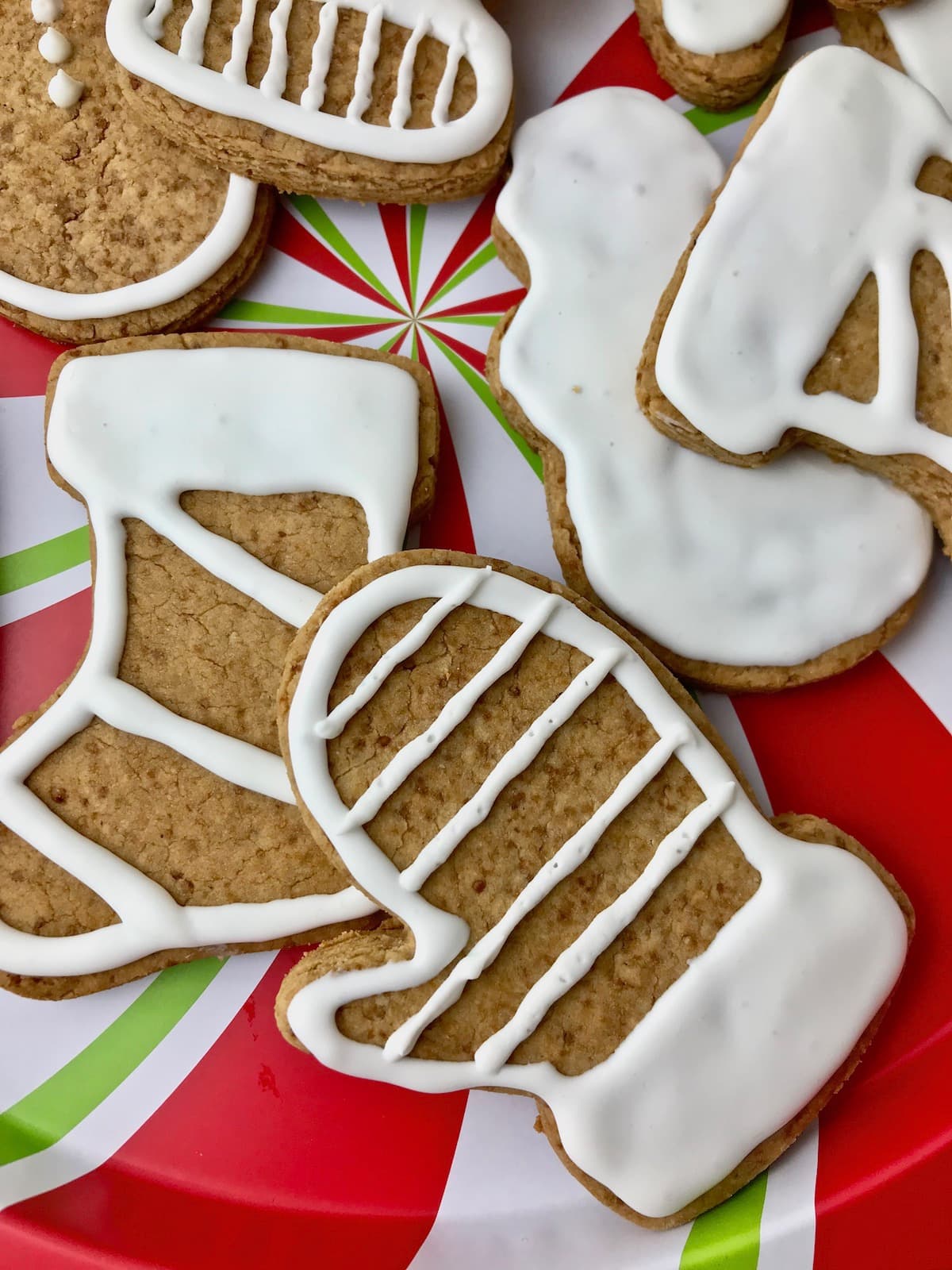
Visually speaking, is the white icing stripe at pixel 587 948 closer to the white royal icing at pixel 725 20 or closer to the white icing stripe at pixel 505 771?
the white icing stripe at pixel 505 771

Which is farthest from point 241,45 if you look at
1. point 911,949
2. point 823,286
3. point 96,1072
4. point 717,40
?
point 911,949

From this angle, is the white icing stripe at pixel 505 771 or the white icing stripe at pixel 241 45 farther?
the white icing stripe at pixel 241 45

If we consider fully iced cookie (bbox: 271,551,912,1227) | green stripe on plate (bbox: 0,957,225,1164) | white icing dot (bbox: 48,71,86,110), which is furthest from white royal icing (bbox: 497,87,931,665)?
green stripe on plate (bbox: 0,957,225,1164)

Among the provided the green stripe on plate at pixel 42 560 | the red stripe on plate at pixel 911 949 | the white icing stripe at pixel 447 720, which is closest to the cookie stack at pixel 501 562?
the white icing stripe at pixel 447 720

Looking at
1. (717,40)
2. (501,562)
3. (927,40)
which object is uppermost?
(927,40)

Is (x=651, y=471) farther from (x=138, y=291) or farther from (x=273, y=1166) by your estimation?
(x=273, y=1166)

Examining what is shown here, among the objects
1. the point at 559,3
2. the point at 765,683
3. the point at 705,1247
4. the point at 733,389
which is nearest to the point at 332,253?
the point at 559,3
